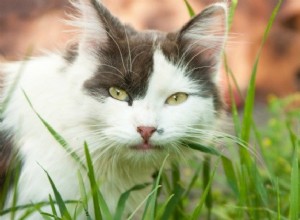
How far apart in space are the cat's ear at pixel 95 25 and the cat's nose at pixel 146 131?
1.21ft

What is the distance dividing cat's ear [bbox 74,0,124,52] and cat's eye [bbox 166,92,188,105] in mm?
284

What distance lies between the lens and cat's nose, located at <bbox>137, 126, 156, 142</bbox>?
2.14m

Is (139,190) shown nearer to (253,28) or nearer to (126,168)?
(126,168)

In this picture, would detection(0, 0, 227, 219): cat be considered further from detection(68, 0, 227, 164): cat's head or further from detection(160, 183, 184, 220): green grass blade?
detection(160, 183, 184, 220): green grass blade

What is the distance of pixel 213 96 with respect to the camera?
2479mm

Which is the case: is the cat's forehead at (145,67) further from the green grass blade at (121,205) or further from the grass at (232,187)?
the green grass blade at (121,205)

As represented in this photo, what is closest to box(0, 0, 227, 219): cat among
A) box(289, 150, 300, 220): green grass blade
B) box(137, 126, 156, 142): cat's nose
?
box(137, 126, 156, 142): cat's nose

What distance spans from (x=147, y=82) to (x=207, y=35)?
35cm

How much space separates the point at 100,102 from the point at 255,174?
638 millimetres

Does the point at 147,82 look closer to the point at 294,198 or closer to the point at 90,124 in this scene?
the point at 90,124

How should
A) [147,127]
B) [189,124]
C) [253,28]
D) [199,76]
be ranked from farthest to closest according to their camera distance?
[253,28] < [199,76] < [189,124] < [147,127]

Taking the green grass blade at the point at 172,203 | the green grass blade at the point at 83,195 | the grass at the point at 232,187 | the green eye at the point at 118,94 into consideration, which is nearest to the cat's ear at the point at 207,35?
the grass at the point at 232,187

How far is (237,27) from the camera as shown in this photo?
488 centimetres

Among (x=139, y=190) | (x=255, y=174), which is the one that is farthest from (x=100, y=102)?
(x=255, y=174)
